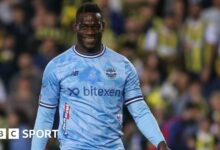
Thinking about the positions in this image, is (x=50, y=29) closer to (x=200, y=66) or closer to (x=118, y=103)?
(x=200, y=66)

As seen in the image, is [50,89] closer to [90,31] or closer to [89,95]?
[89,95]

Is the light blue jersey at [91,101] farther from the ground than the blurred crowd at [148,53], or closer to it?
farther from the ground

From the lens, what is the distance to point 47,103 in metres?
8.11

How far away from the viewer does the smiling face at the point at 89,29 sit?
7977mm

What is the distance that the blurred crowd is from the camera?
1380cm

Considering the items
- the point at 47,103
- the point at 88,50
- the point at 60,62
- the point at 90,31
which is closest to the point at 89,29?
the point at 90,31

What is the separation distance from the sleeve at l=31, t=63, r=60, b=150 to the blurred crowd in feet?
17.5

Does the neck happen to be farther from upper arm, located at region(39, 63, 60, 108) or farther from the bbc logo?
the bbc logo

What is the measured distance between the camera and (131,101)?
814cm

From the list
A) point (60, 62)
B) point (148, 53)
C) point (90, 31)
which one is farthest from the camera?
point (148, 53)

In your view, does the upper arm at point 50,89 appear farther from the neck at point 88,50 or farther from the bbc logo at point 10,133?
the bbc logo at point 10,133

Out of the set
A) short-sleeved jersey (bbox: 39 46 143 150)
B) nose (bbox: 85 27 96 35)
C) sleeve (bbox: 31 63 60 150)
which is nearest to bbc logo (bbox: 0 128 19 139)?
sleeve (bbox: 31 63 60 150)

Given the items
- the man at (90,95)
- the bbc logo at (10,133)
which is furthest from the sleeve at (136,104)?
the bbc logo at (10,133)

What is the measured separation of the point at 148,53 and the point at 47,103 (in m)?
7.77
